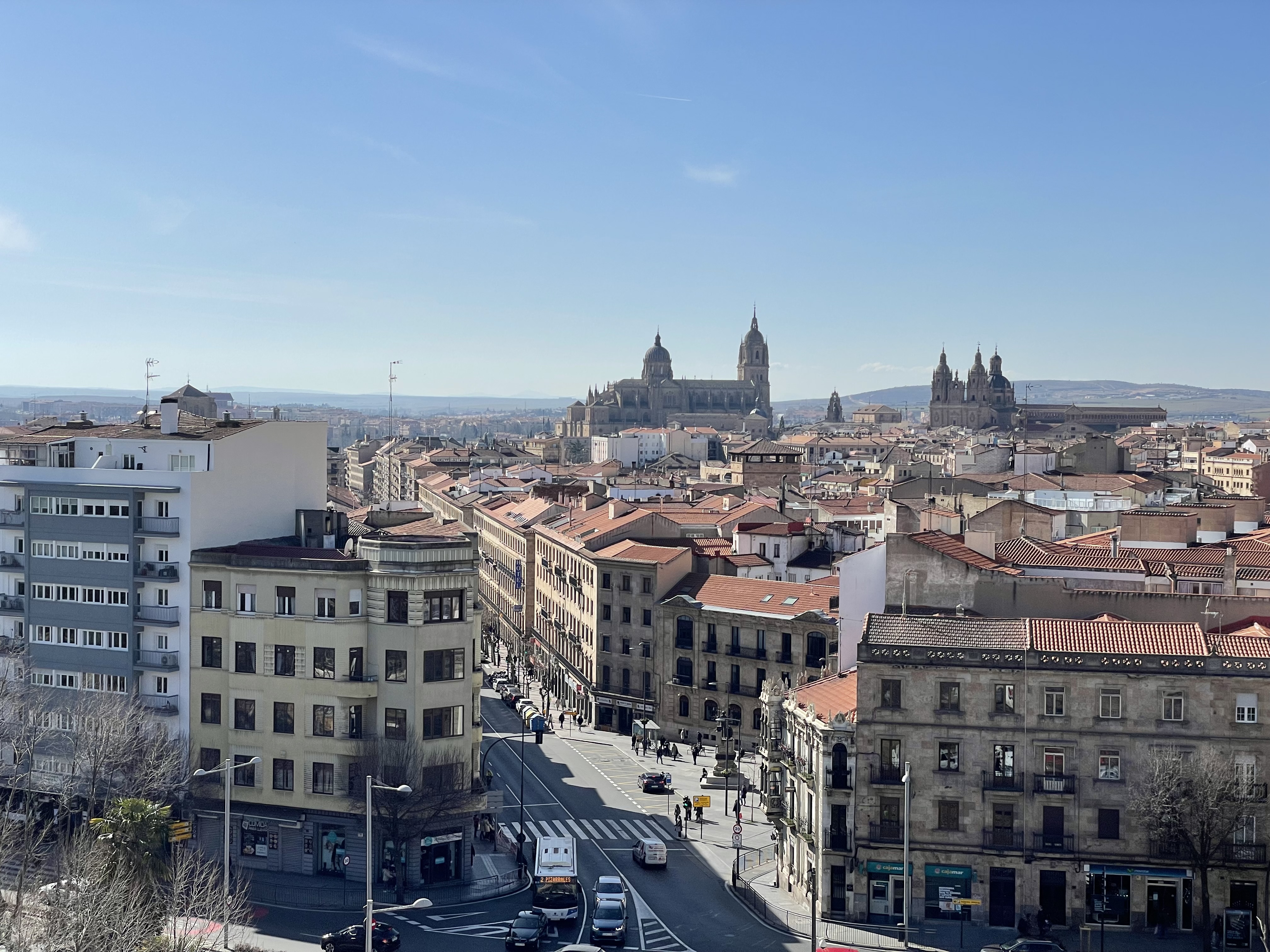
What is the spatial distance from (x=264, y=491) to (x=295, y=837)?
1590 centimetres

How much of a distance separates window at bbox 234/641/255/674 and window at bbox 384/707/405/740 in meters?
6.03

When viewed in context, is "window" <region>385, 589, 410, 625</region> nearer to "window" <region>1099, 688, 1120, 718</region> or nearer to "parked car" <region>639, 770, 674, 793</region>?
"parked car" <region>639, 770, 674, 793</region>

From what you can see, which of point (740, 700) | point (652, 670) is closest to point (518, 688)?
point (652, 670)

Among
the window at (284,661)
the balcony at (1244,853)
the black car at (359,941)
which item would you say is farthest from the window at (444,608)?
the balcony at (1244,853)

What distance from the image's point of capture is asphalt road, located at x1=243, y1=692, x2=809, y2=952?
53.9 m

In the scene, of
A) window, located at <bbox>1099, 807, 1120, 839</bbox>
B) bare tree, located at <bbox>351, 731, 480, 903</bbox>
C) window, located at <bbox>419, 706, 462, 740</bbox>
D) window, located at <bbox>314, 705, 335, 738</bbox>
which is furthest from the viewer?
window, located at <bbox>314, 705, 335, 738</bbox>

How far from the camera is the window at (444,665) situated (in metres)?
61.4

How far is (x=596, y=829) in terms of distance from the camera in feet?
228

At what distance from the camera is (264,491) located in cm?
6994

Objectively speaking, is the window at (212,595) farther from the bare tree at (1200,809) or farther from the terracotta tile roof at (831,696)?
the bare tree at (1200,809)

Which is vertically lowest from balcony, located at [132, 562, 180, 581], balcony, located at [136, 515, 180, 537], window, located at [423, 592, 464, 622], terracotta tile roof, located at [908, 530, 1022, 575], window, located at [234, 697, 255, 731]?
window, located at [234, 697, 255, 731]

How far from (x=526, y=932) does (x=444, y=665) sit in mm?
12868

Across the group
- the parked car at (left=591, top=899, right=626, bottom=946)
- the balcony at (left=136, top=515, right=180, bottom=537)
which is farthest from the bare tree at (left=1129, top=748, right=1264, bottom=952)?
the balcony at (left=136, top=515, right=180, bottom=537)

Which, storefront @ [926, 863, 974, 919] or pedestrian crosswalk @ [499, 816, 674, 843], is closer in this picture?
storefront @ [926, 863, 974, 919]
